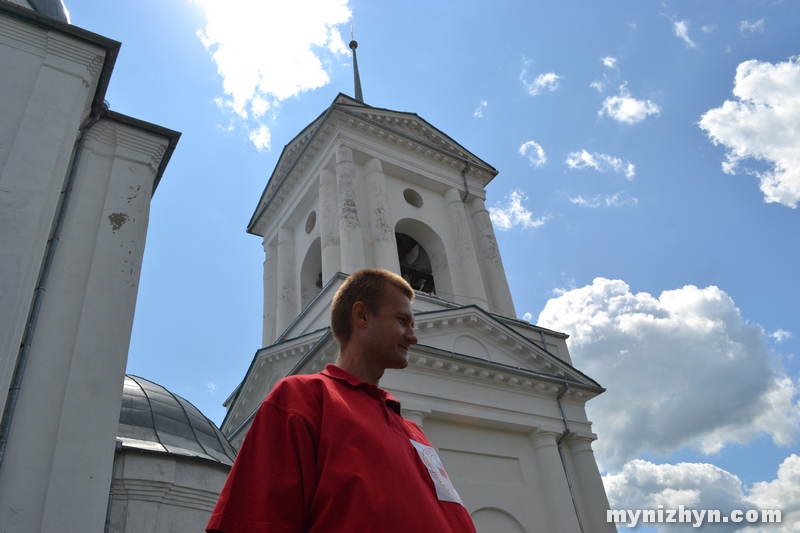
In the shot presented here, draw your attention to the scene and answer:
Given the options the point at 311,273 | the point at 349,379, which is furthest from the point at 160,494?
the point at 311,273

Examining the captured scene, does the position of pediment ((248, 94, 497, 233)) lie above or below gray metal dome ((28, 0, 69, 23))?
above

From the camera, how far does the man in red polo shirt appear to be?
1829 mm

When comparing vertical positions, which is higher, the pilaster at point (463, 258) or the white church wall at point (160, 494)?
the pilaster at point (463, 258)

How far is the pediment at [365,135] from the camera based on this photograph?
17.9 meters

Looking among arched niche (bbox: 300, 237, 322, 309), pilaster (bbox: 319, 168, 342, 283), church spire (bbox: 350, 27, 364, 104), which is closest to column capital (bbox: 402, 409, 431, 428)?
pilaster (bbox: 319, 168, 342, 283)

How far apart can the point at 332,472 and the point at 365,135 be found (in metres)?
16.8

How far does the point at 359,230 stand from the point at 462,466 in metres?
6.41

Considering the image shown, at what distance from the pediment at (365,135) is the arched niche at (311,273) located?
8.07ft

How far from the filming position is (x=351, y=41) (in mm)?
27688

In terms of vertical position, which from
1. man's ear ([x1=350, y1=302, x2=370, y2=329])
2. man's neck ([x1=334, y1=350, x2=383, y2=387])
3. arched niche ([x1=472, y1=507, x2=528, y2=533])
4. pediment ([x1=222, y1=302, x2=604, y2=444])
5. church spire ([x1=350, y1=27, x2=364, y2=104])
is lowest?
man's neck ([x1=334, y1=350, x2=383, y2=387])

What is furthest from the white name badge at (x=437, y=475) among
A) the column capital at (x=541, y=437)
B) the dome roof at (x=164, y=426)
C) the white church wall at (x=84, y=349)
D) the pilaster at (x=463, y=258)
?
the pilaster at (x=463, y=258)

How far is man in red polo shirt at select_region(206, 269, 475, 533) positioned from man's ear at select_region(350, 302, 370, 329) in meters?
0.25

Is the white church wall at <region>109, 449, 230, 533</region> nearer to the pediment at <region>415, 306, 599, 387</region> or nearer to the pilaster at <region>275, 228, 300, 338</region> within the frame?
the pediment at <region>415, 306, 599, 387</region>

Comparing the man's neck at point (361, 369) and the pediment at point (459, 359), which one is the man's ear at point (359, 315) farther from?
the pediment at point (459, 359)
